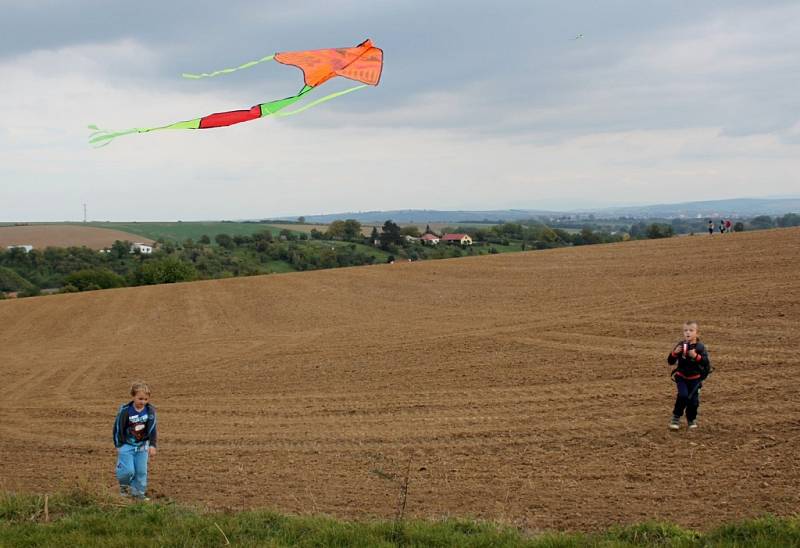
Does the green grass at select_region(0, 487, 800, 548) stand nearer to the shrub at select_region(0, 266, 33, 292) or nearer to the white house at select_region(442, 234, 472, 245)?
the shrub at select_region(0, 266, 33, 292)

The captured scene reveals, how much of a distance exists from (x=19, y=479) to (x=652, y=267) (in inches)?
802

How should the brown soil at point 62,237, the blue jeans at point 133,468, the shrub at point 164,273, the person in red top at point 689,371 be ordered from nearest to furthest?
1. the blue jeans at point 133,468
2. the person in red top at point 689,371
3. the shrub at point 164,273
4. the brown soil at point 62,237

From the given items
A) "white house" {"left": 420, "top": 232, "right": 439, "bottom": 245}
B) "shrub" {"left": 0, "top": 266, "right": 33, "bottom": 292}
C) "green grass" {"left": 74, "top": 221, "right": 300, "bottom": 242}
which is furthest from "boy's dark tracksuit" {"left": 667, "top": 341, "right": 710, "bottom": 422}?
"green grass" {"left": 74, "top": 221, "right": 300, "bottom": 242}

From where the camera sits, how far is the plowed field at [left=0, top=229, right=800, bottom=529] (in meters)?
7.69

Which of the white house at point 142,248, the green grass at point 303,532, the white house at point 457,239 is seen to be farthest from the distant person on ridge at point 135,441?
the white house at point 142,248

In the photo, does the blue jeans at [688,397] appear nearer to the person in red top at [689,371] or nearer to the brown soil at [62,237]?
the person in red top at [689,371]

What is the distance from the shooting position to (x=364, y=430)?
35.5 feet

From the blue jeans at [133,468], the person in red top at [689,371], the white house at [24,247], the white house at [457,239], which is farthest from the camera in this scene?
the white house at [24,247]

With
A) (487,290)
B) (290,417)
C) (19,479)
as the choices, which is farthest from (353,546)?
(487,290)

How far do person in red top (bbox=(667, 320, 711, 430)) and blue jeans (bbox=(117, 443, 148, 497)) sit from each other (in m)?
6.46

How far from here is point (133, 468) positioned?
7691 mm

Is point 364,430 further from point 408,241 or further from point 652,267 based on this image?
point 408,241

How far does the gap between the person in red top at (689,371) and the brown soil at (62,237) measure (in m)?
77.7

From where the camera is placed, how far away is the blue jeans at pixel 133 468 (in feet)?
25.0
